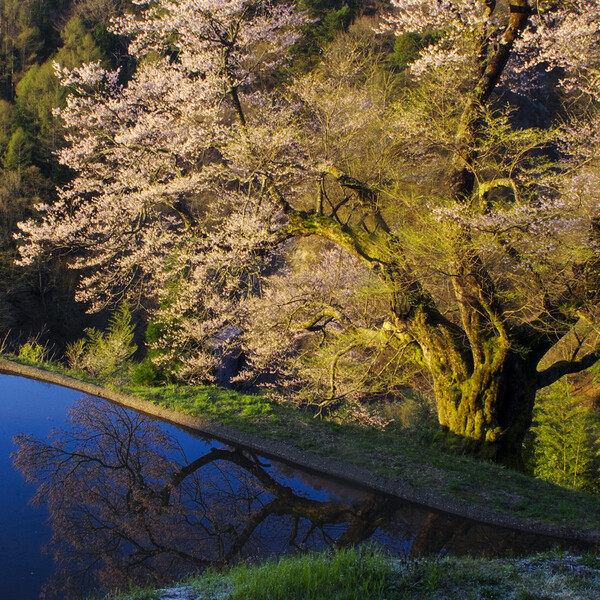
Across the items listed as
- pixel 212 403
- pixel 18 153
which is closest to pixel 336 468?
pixel 212 403

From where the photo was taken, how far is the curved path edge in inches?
197

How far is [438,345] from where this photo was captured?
24.0 feet

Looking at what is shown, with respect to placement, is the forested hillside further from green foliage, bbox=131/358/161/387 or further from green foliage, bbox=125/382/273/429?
green foliage, bbox=125/382/273/429

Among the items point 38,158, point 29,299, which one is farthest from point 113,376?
point 38,158

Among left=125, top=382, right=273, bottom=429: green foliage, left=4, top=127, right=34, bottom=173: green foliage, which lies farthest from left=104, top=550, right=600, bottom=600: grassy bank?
left=4, top=127, right=34, bottom=173: green foliage

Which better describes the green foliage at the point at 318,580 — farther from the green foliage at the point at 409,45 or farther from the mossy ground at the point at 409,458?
the green foliage at the point at 409,45

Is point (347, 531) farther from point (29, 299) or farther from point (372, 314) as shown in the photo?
point (29, 299)

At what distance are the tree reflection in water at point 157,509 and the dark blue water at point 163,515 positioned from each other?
0.04ft

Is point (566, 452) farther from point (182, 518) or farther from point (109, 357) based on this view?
point (109, 357)

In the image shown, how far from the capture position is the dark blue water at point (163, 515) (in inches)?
158

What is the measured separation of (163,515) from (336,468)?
200cm

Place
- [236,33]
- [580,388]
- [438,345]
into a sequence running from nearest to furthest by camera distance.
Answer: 1. [438,345]
2. [236,33]
3. [580,388]

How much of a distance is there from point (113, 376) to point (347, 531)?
7.23 meters

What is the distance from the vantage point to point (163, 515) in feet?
15.8
